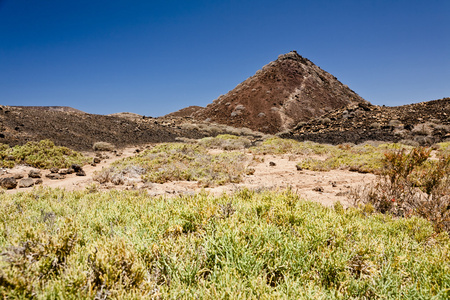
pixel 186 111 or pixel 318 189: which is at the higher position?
pixel 186 111

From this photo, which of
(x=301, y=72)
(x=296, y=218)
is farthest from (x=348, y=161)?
(x=301, y=72)

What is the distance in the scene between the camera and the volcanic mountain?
46.2m

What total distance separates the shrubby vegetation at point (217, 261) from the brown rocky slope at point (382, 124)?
17.7 meters

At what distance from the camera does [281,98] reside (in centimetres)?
5144

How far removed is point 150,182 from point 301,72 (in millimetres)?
61558

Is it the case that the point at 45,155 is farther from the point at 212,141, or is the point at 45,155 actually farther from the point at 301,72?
the point at 301,72

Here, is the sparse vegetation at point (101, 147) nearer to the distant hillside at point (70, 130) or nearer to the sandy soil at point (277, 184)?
the distant hillside at point (70, 130)

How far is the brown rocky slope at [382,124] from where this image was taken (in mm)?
19984

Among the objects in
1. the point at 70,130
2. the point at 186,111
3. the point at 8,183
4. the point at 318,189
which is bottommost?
the point at 318,189

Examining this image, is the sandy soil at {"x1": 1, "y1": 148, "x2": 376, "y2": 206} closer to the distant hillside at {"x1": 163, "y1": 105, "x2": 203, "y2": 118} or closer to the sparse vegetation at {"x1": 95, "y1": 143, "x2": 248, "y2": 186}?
the sparse vegetation at {"x1": 95, "y1": 143, "x2": 248, "y2": 186}

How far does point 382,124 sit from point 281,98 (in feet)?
89.4

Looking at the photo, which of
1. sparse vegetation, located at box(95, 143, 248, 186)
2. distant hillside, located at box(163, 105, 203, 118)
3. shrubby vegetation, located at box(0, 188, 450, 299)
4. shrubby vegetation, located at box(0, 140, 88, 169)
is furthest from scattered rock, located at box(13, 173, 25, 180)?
distant hillside, located at box(163, 105, 203, 118)

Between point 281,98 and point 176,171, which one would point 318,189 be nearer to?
point 176,171

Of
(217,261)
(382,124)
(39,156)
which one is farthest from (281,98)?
(217,261)
